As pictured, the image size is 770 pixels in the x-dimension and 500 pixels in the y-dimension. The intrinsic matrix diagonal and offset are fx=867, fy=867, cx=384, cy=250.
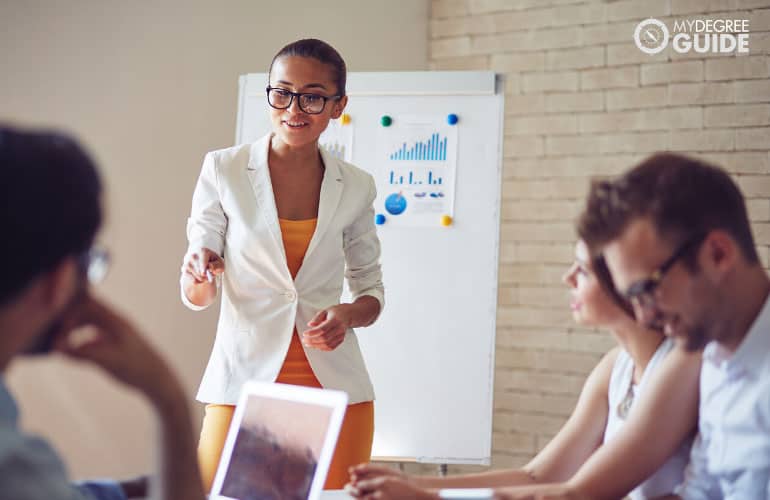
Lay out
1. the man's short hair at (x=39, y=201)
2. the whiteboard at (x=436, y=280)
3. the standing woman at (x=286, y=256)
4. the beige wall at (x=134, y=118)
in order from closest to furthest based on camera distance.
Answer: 1. the man's short hair at (x=39, y=201)
2. the standing woman at (x=286, y=256)
3. the beige wall at (x=134, y=118)
4. the whiteboard at (x=436, y=280)

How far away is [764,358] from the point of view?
4.18 ft

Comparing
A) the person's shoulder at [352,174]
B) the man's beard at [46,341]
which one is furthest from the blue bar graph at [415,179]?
the man's beard at [46,341]

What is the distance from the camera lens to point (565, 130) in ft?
13.8

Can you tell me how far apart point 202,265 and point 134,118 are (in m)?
1.60

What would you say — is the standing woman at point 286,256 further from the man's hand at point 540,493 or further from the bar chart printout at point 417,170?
the bar chart printout at point 417,170

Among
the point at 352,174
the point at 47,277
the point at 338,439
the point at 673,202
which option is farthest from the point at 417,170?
the point at 47,277

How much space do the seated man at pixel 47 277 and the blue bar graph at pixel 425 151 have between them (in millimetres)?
2478

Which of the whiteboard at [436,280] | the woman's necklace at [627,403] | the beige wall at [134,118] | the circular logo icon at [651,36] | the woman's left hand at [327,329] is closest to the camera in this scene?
the woman's necklace at [627,403]

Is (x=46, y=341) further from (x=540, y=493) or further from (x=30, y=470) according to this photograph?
(x=540, y=493)

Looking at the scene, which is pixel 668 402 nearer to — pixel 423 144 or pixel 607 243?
pixel 607 243

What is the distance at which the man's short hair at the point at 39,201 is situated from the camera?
762mm

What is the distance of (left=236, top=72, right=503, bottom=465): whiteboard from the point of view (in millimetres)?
3264

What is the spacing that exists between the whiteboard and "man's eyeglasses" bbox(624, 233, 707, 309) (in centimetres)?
203

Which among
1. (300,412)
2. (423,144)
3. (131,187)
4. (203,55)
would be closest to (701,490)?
(300,412)
